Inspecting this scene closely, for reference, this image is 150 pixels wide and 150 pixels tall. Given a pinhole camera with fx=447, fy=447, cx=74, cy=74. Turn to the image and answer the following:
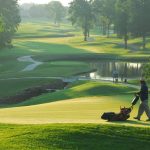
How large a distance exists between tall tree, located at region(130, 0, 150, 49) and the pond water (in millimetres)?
26448

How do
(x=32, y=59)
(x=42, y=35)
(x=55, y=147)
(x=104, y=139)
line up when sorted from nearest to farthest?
(x=55, y=147), (x=104, y=139), (x=32, y=59), (x=42, y=35)

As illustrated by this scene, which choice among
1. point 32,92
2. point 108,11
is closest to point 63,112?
point 32,92

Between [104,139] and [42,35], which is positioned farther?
[42,35]

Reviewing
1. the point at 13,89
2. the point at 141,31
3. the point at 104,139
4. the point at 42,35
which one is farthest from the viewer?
the point at 42,35

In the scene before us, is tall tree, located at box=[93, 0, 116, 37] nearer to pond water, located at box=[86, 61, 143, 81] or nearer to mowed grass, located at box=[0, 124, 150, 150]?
pond water, located at box=[86, 61, 143, 81]

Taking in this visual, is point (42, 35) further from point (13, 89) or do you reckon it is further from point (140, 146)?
point (140, 146)

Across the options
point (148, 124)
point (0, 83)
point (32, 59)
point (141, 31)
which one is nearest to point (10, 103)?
point (0, 83)

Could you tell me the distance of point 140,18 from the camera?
122750 mm

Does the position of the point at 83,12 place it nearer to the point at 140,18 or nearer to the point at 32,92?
the point at 140,18

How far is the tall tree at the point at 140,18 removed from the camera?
122250mm

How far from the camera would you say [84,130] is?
20094 mm

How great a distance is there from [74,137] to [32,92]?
3746cm

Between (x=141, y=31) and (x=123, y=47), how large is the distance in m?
7.87

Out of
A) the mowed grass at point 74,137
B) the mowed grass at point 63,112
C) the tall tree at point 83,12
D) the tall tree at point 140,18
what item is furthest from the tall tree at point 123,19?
the mowed grass at point 74,137
